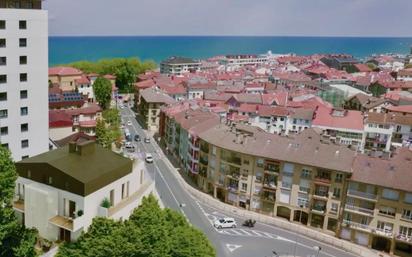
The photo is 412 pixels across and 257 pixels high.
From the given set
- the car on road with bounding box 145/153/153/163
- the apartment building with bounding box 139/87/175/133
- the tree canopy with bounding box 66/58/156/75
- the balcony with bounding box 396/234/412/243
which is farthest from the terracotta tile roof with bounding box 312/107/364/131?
the tree canopy with bounding box 66/58/156/75

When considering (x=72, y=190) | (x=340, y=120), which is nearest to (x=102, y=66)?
(x=340, y=120)

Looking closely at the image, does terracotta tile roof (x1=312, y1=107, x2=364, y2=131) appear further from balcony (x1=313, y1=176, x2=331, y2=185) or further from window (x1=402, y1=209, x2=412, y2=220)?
window (x1=402, y1=209, x2=412, y2=220)

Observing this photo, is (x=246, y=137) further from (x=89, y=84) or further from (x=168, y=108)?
(x=89, y=84)

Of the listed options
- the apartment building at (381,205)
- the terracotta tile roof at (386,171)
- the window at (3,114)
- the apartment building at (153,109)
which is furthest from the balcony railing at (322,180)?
the apartment building at (153,109)

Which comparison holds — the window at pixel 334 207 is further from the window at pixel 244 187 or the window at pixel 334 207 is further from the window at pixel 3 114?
the window at pixel 3 114

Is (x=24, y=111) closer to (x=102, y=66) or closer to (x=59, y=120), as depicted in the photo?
(x=59, y=120)

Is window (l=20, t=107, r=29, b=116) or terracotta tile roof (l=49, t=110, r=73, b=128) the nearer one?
window (l=20, t=107, r=29, b=116)

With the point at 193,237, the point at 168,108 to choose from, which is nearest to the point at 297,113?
the point at 168,108
